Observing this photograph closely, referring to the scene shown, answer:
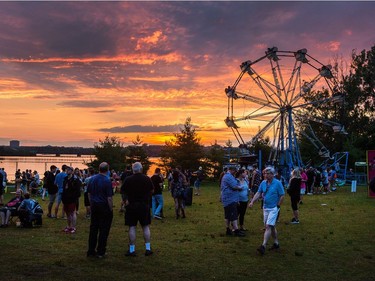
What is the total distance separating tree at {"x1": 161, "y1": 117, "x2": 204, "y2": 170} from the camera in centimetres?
4234

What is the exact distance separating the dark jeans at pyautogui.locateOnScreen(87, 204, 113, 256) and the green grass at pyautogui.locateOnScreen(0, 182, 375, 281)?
27 centimetres

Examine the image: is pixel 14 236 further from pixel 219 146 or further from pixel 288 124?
pixel 219 146

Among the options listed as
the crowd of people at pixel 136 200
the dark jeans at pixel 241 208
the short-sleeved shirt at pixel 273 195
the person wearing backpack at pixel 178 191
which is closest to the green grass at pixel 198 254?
the crowd of people at pixel 136 200

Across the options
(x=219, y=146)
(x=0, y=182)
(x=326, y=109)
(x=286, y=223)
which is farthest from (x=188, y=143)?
(x=286, y=223)

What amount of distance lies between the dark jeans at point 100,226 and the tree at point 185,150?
33557 mm

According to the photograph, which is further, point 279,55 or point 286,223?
point 279,55

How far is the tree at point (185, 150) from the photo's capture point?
139 feet

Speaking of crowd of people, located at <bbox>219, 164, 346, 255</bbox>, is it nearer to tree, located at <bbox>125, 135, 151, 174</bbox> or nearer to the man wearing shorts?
the man wearing shorts

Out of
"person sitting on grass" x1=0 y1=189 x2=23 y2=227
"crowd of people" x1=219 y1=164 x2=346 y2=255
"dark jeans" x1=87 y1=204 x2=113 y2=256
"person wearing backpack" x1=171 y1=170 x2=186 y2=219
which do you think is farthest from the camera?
"person wearing backpack" x1=171 y1=170 x2=186 y2=219

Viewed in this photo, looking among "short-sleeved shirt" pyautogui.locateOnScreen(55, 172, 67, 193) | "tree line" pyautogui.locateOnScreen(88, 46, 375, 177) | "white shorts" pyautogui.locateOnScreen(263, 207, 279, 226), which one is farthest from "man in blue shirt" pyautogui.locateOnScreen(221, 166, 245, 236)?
"tree line" pyautogui.locateOnScreen(88, 46, 375, 177)

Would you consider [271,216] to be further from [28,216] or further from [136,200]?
[28,216]

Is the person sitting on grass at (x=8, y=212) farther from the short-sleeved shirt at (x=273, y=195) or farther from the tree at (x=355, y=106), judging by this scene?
the tree at (x=355, y=106)

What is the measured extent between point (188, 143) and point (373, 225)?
1191 inches

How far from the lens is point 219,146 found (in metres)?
46.3
